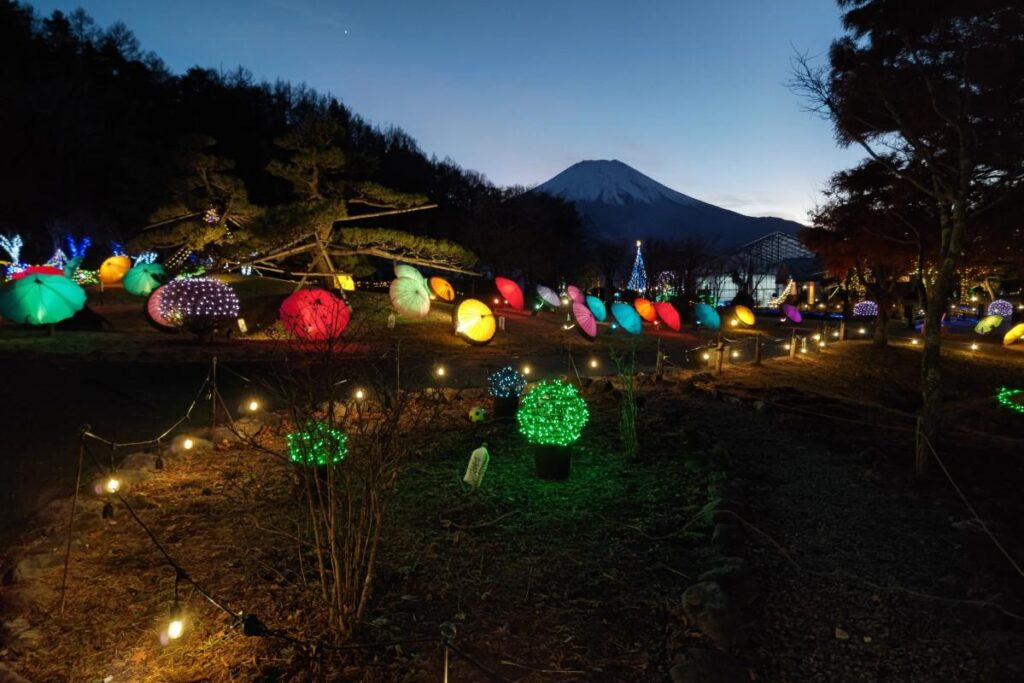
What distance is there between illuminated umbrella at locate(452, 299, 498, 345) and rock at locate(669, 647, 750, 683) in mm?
13288

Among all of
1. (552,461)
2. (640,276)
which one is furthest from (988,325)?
(552,461)

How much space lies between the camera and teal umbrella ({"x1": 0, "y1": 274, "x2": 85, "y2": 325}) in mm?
14609

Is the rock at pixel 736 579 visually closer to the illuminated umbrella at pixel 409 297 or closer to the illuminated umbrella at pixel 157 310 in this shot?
the illuminated umbrella at pixel 157 310

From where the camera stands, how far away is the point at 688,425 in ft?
24.5

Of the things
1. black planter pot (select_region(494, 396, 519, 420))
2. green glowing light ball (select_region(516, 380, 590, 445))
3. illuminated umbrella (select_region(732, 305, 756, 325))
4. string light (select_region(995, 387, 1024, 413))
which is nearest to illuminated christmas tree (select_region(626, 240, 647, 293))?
illuminated umbrella (select_region(732, 305, 756, 325))

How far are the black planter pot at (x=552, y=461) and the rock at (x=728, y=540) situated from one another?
5.07ft

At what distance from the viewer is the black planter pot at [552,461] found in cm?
550

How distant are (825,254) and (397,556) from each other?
19.8 meters

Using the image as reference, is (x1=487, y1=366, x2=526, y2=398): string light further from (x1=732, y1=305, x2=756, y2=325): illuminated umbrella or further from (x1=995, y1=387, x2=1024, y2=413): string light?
(x1=732, y1=305, x2=756, y2=325): illuminated umbrella

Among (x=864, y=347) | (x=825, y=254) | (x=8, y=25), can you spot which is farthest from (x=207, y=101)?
(x=864, y=347)

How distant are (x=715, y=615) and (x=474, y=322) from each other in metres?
13.1

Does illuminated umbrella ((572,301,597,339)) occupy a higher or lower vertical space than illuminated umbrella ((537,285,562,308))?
lower

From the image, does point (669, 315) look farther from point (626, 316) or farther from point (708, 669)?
point (708, 669)

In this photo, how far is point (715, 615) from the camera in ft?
10.8
